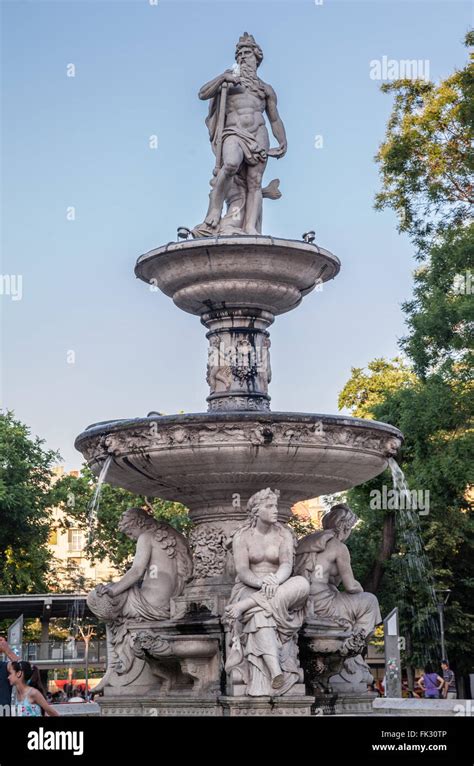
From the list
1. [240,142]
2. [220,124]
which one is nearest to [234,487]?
[240,142]

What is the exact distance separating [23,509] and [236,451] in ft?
94.1

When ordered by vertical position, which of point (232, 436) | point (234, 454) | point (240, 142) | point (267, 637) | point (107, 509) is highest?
point (240, 142)

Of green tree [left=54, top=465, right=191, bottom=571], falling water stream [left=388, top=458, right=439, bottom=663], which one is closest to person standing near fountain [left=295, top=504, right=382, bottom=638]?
falling water stream [left=388, top=458, right=439, bottom=663]

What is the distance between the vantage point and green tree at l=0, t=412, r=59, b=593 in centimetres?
3981

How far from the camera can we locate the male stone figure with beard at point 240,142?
584 inches

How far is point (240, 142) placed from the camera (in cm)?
1487

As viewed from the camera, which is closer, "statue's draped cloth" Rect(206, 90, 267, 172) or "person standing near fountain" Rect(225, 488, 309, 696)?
"person standing near fountain" Rect(225, 488, 309, 696)

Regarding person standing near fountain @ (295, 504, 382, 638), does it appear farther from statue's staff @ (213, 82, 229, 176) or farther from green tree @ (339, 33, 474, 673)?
green tree @ (339, 33, 474, 673)

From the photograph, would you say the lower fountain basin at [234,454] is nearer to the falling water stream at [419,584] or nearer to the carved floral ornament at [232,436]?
the carved floral ornament at [232,436]

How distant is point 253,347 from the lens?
46.7 feet

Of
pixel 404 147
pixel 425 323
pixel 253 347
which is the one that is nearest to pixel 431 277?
pixel 425 323

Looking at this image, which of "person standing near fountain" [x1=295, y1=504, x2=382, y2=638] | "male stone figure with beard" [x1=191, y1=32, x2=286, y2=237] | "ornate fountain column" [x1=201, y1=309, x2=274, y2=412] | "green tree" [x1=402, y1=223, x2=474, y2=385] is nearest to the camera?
"person standing near fountain" [x1=295, y1=504, x2=382, y2=638]

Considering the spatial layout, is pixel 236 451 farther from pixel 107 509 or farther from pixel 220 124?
pixel 107 509
